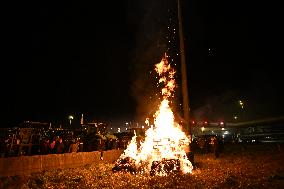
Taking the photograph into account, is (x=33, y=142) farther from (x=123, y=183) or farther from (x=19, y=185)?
(x=123, y=183)

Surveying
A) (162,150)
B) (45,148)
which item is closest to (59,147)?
(45,148)

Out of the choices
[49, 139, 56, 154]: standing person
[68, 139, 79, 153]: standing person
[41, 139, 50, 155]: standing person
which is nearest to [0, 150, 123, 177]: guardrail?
[68, 139, 79, 153]: standing person

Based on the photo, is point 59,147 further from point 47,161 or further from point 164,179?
point 164,179

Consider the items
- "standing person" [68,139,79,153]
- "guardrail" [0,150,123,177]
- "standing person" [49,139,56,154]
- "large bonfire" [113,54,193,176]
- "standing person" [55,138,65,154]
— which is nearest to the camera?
"guardrail" [0,150,123,177]

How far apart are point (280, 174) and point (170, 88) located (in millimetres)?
11458

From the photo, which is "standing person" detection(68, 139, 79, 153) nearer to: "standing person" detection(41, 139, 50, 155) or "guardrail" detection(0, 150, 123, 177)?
"guardrail" detection(0, 150, 123, 177)

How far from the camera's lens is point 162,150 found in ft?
57.4

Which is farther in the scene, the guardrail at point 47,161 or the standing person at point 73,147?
the standing person at point 73,147

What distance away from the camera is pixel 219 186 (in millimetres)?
11594

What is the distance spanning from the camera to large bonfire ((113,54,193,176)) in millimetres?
15516

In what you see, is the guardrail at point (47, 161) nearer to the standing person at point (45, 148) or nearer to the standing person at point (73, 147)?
the standing person at point (73, 147)

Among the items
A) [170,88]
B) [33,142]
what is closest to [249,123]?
[170,88]

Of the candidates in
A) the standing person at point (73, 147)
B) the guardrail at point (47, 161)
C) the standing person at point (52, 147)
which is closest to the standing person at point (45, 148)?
the standing person at point (52, 147)

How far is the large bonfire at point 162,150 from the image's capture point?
1552 cm
